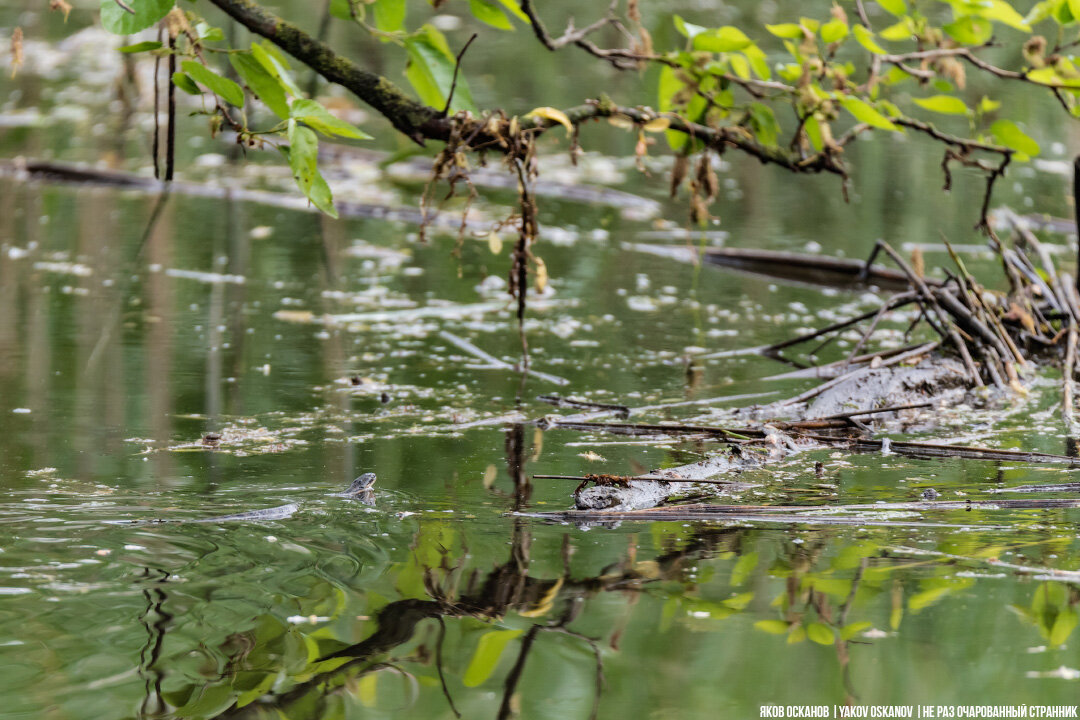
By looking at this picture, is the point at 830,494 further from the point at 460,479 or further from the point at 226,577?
the point at 226,577

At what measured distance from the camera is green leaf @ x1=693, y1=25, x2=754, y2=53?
271cm

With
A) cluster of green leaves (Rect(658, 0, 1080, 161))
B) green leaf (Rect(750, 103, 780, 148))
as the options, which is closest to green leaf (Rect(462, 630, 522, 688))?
cluster of green leaves (Rect(658, 0, 1080, 161))

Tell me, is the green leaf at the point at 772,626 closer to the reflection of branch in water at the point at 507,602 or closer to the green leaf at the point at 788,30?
the reflection of branch in water at the point at 507,602

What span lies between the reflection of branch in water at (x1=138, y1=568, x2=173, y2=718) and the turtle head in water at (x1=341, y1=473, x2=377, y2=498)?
0.43 meters

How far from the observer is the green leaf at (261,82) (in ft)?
6.76

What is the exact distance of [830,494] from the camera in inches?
84.1

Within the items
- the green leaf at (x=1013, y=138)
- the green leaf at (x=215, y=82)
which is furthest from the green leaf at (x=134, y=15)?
the green leaf at (x=1013, y=138)

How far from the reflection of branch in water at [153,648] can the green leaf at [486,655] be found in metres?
0.36

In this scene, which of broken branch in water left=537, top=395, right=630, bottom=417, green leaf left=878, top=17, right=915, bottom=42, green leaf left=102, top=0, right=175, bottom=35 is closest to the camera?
green leaf left=102, top=0, right=175, bottom=35

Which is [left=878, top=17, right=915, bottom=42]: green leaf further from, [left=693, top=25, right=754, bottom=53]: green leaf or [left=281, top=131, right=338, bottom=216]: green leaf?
[left=281, top=131, right=338, bottom=216]: green leaf

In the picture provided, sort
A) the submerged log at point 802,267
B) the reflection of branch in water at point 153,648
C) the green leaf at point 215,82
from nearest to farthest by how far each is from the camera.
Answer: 1. the reflection of branch in water at point 153,648
2. the green leaf at point 215,82
3. the submerged log at point 802,267

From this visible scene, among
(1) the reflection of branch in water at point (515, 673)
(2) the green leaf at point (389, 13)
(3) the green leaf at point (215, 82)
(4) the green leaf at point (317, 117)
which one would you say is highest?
(2) the green leaf at point (389, 13)

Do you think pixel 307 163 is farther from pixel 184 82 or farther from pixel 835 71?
pixel 835 71

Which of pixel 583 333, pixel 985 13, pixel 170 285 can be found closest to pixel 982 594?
pixel 985 13
